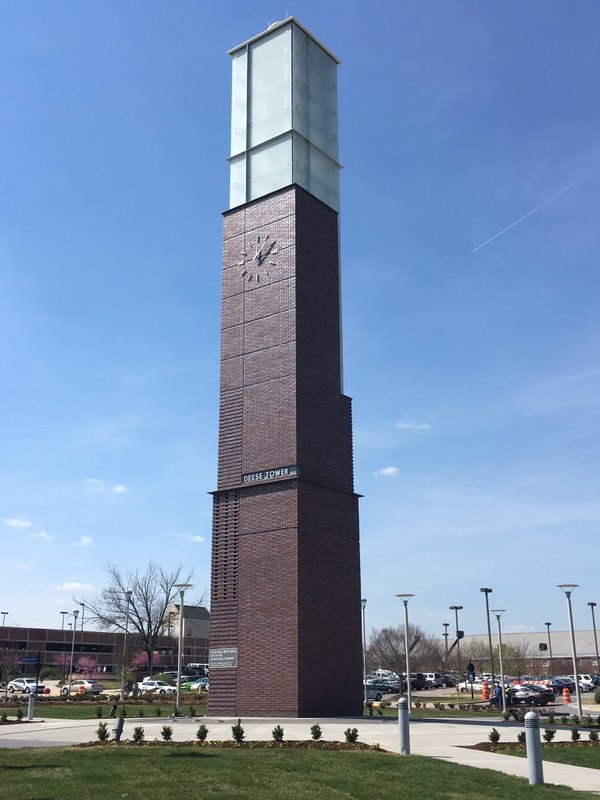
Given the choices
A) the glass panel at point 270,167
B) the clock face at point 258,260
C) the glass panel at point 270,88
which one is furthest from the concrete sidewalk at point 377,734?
the glass panel at point 270,88

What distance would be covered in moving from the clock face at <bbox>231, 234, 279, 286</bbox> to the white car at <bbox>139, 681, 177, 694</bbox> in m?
35.2

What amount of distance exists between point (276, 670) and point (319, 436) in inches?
345

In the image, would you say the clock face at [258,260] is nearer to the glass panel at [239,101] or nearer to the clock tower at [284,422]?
the clock tower at [284,422]

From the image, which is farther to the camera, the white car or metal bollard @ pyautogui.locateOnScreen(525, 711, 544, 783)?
the white car

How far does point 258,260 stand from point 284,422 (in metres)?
7.44

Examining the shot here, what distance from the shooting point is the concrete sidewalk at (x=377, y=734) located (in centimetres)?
1555

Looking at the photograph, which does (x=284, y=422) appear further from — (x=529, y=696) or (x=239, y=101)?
(x=529, y=696)

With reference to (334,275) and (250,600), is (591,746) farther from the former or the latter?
(334,275)

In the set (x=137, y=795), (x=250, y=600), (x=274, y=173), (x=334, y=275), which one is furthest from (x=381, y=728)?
(x=274, y=173)

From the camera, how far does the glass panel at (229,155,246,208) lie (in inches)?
1420

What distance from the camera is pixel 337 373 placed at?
33812 mm

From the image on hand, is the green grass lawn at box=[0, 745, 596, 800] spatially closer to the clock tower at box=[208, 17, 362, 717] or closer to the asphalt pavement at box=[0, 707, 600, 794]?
the asphalt pavement at box=[0, 707, 600, 794]

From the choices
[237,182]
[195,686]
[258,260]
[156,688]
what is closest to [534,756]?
[258,260]

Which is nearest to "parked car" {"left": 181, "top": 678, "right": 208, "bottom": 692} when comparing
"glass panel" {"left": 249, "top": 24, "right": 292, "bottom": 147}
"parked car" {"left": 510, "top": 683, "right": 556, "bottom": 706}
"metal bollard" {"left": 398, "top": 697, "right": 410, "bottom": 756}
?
"parked car" {"left": 510, "top": 683, "right": 556, "bottom": 706}
